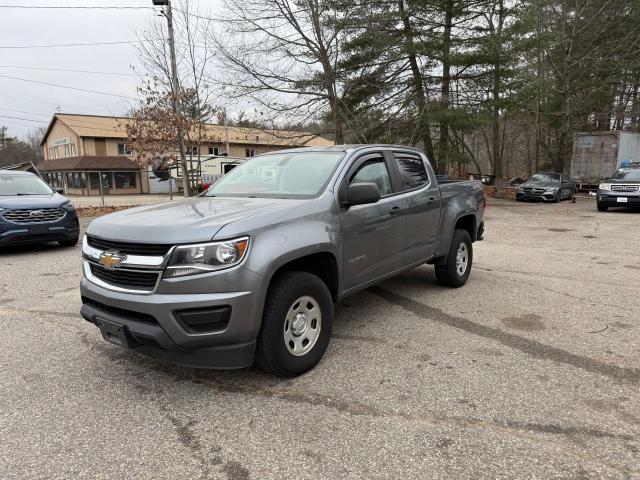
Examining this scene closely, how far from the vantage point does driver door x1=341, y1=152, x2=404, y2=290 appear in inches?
159

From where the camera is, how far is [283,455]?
8.75 ft

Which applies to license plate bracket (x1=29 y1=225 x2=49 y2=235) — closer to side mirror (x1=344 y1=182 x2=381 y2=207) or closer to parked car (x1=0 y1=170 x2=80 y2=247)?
parked car (x1=0 y1=170 x2=80 y2=247)

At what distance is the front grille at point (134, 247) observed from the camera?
3.05 m

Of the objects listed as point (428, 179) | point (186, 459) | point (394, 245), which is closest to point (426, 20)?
point (428, 179)

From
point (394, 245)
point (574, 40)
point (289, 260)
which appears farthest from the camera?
point (574, 40)

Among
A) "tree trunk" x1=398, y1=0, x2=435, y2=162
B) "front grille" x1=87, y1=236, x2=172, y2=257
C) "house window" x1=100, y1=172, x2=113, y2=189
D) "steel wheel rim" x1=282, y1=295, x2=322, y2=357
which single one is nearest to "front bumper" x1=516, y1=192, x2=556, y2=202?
"tree trunk" x1=398, y1=0, x2=435, y2=162

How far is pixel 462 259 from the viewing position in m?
6.22

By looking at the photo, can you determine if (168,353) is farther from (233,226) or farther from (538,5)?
(538,5)

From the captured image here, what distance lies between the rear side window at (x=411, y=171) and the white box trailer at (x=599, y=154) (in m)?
21.6

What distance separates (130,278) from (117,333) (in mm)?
378

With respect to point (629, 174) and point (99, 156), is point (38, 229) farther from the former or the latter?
point (99, 156)

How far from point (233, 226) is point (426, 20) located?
19.4 m

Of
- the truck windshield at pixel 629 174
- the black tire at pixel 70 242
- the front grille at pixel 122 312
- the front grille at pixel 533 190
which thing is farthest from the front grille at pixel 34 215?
the front grille at pixel 533 190

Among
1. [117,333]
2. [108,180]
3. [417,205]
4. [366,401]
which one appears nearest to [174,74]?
[417,205]
